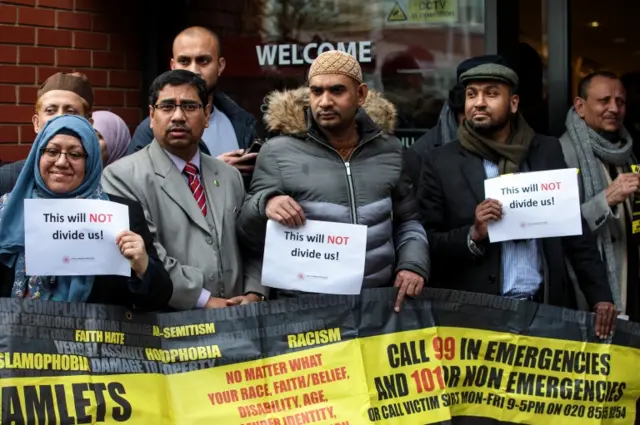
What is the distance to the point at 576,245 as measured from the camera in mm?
4914

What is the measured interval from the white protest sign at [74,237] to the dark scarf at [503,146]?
171 centimetres

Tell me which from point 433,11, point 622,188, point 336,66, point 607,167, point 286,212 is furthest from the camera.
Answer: point 433,11

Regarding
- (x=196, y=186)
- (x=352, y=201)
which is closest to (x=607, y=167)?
(x=352, y=201)

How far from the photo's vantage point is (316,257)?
4.32 m

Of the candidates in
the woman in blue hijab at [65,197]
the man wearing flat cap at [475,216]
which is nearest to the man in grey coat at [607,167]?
the man wearing flat cap at [475,216]

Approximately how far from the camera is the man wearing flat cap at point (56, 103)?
456cm

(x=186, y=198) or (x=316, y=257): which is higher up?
(x=186, y=198)

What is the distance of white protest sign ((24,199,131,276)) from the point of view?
3.91 meters

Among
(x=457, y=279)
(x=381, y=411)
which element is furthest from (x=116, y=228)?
(x=457, y=279)

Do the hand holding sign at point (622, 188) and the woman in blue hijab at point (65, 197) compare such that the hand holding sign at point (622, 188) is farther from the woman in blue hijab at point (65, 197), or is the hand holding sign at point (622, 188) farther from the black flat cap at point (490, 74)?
the woman in blue hijab at point (65, 197)

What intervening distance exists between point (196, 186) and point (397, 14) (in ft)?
8.55

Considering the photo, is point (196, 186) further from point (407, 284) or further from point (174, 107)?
point (407, 284)

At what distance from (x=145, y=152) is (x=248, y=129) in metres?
1.14

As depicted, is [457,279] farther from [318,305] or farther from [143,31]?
[143,31]
